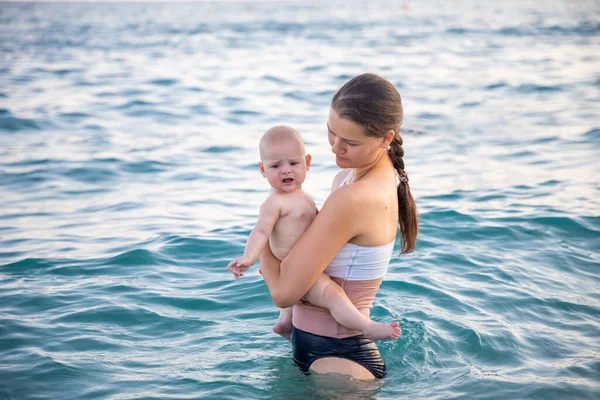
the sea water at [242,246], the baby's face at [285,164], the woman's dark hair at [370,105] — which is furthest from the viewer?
the sea water at [242,246]

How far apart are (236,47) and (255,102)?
1641cm

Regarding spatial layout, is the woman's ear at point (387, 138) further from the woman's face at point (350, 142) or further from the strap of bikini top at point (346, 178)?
the strap of bikini top at point (346, 178)

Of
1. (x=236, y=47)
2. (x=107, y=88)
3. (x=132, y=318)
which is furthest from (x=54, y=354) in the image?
(x=236, y=47)

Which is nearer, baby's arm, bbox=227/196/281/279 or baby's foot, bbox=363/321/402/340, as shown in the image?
baby's foot, bbox=363/321/402/340

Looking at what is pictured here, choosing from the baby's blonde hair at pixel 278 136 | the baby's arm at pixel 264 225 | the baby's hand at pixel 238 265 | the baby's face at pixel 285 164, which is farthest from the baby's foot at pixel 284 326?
the baby's blonde hair at pixel 278 136

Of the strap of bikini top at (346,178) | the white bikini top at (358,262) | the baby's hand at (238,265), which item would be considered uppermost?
the strap of bikini top at (346,178)

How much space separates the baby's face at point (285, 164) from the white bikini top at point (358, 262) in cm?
47

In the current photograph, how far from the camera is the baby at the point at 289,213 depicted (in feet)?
12.2

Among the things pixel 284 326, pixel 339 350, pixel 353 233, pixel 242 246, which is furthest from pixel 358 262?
pixel 242 246

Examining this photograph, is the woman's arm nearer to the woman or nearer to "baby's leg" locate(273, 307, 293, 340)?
the woman

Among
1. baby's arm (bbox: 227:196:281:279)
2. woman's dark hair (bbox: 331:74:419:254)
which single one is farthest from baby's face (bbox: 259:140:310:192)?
woman's dark hair (bbox: 331:74:419:254)

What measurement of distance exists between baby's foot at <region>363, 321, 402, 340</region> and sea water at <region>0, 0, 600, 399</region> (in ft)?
1.49

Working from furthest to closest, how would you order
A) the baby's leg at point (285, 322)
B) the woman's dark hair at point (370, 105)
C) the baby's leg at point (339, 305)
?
the baby's leg at point (285, 322), the baby's leg at point (339, 305), the woman's dark hair at point (370, 105)

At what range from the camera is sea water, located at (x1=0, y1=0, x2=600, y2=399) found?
4.56m
